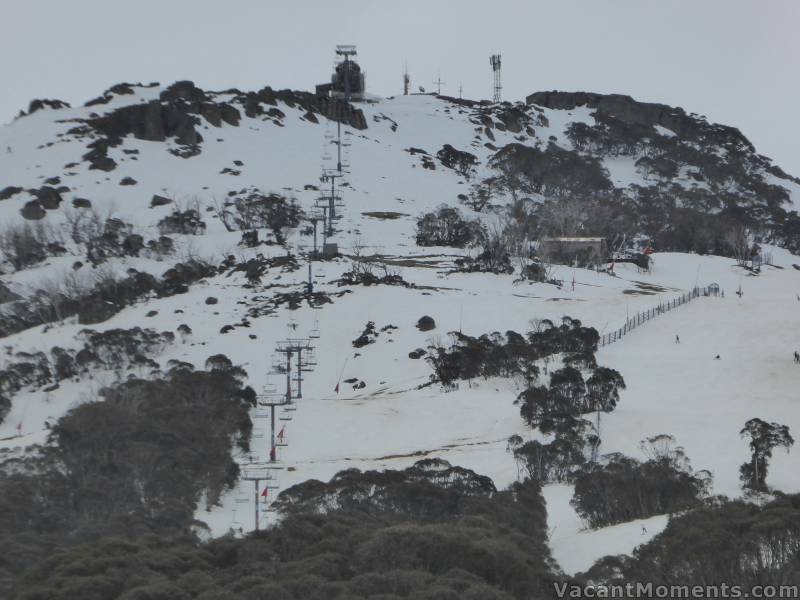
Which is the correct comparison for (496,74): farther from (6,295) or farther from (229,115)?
(6,295)

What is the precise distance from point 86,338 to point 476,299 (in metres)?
27.2

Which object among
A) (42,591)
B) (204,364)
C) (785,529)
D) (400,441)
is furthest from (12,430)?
(785,529)

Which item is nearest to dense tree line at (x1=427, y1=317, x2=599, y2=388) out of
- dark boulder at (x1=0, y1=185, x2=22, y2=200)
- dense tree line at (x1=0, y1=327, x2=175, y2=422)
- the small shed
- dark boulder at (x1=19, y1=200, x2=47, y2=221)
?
dense tree line at (x1=0, y1=327, x2=175, y2=422)

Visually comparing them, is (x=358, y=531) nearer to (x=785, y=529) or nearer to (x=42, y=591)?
(x=42, y=591)

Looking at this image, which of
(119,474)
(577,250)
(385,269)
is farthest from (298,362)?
(577,250)

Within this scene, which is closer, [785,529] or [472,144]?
[785,529]

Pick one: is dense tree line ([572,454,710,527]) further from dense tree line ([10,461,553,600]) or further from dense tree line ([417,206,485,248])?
dense tree line ([417,206,485,248])

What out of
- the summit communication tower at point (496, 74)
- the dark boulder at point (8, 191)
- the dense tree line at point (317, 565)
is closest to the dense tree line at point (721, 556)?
the dense tree line at point (317, 565)

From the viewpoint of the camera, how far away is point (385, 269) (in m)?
76.8

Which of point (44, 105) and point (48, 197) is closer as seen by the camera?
point (48, 197)

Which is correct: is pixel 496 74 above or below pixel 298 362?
above

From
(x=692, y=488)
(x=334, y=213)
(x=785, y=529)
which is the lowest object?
(x=692, y=488)

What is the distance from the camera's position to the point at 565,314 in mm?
67125

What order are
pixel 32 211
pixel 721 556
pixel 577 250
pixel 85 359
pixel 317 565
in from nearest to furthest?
pixel 721 556 → pixel 317 565 → pixel 85 359 → pixel 577 250 → pixel 32 211
